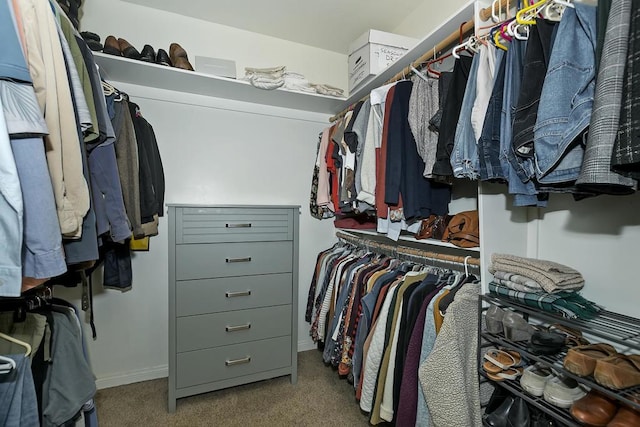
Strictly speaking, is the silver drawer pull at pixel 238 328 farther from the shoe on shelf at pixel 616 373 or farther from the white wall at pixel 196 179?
the shoe on shelf at pixel 616 373

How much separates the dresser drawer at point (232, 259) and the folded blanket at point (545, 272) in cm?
120

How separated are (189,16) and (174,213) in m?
A: 1.42

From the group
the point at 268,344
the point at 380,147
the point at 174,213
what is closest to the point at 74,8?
the point at 174,213

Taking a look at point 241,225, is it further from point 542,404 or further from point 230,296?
point 542,404

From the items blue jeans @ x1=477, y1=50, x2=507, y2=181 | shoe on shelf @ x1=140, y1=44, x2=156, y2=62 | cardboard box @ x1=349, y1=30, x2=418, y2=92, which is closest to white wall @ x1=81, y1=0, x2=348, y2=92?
shoe on shelf @ x1=140, y1=44, x2=156, y2=62

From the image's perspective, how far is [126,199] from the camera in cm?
143

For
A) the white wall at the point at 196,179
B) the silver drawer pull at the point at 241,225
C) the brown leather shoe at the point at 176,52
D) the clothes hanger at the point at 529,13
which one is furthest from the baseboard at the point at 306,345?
the clothes hanger at the point at 529,13

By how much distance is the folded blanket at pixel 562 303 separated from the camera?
96 cm

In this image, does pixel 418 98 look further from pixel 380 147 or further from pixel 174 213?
pixel 174 213

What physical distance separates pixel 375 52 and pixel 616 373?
6.09 feet

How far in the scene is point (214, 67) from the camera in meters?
2.01

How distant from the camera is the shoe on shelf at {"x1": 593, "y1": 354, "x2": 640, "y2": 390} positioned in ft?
2.50

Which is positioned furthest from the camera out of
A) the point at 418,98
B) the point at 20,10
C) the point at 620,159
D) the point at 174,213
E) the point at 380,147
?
the point at 174,213

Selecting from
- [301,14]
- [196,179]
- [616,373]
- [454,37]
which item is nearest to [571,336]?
[616,373]
